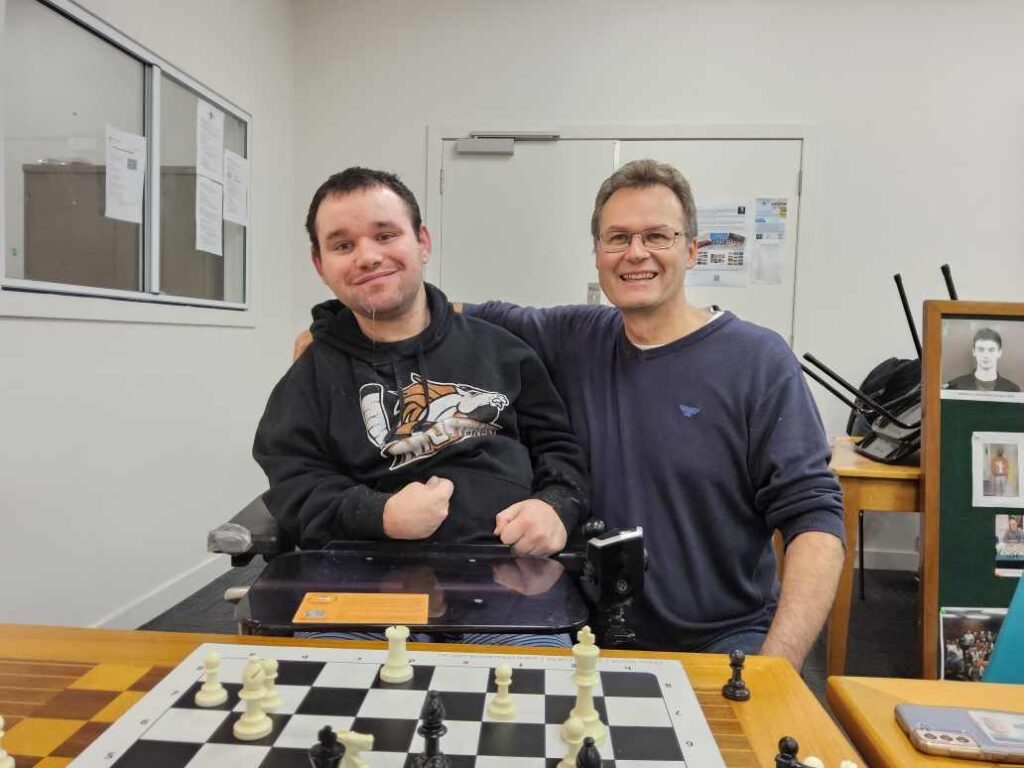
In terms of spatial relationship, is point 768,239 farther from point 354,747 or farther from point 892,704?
point 354,747

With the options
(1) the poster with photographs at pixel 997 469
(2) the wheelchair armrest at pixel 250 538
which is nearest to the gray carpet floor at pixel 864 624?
(1) the poster with photographs at pixel 997 469

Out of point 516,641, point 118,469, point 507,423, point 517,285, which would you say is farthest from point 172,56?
point 516,641

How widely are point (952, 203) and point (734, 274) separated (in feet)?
3.49

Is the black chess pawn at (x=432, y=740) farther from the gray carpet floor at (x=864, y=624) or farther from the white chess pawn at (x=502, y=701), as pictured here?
the gray carpet floor at (x=864, y=624)

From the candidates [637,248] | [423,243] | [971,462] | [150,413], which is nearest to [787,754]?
[637,248]

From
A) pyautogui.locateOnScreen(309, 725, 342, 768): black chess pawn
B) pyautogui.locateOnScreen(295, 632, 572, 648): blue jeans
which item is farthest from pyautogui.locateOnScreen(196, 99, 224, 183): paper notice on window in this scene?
pyautogui.locateOnScreen(309, 725, 342, 768): black chess pawn

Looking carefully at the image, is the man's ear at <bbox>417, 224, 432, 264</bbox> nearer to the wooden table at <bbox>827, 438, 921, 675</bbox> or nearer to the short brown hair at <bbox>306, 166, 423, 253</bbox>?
the short brown hair at <bbox>306, 166, 423, 253</bbox>

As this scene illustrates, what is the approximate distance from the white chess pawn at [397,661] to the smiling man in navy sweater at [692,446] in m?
0.72

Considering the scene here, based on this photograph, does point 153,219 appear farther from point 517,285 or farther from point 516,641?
point 516,641

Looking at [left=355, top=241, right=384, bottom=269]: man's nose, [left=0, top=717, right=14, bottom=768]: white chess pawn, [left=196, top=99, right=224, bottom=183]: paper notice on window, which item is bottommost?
[left=0, top=717, right=14, bottom=768]: white chess pawn

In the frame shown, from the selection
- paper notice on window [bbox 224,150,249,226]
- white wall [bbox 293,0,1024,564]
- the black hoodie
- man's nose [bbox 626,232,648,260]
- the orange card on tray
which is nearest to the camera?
the orange card on tray

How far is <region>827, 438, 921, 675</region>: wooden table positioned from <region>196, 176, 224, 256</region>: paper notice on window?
2.50 m

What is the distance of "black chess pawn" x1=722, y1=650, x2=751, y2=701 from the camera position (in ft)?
2.45

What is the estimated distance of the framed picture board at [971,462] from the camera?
203cm
